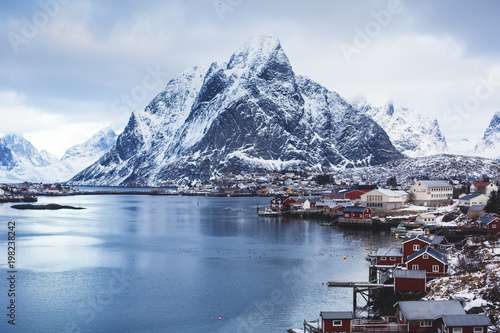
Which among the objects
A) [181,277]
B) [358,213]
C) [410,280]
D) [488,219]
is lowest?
[181,277]

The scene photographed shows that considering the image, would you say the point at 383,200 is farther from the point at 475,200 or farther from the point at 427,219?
the point at 427,219

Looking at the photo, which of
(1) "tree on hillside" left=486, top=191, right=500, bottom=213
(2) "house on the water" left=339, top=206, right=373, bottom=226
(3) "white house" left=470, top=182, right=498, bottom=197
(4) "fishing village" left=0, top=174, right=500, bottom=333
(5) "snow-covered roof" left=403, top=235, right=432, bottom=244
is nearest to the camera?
(4) "fishing village" left=0, top=174, right=500, bottom=333

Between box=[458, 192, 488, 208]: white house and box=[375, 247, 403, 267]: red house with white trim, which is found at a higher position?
box=[458, 192, 488, 208]: white house

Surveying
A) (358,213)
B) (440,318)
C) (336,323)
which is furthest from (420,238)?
(358,213)

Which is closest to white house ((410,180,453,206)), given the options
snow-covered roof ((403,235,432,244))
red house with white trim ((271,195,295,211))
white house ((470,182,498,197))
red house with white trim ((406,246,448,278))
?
white house ((470,182,498,197))

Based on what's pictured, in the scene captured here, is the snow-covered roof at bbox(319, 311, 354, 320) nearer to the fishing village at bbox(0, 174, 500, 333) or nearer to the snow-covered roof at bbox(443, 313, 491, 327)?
the fishing village at bbox(0, 174, 500, 333)

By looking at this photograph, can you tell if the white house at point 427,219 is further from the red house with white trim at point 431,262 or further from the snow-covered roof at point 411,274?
the snow-covered roof at point 411,274

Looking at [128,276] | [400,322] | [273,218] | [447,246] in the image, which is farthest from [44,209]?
[400,322]

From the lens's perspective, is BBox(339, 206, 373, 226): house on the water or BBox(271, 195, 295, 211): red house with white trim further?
BBox(271, 195, 295, 211): red house with white trim
